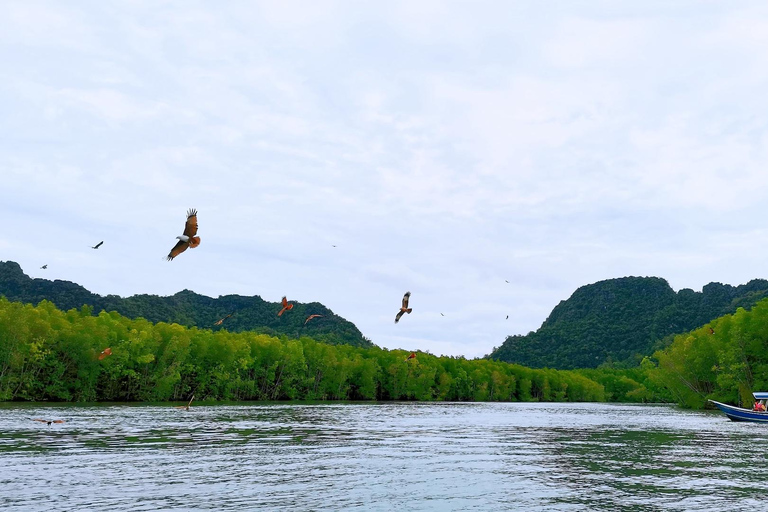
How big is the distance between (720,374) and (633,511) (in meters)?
114

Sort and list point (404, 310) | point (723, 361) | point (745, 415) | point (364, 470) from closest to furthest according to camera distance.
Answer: point (364, 470) < point (404, 310) < point (745, 415) < point (723, 361)

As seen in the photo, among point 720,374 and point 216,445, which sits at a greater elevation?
point 720,374

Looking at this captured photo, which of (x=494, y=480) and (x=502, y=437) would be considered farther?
(x=502, y=437)

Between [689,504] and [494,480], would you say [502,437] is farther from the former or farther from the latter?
[689,504]

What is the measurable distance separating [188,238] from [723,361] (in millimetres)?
121290

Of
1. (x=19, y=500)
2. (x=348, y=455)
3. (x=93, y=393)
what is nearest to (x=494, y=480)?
(x=348, y=455)

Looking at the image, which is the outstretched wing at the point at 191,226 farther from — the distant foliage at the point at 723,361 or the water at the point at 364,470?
the distant foliage at the point at 723,361

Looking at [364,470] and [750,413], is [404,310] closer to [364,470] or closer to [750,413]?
[364,470]

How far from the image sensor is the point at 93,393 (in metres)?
137

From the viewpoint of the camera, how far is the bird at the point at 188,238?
29.6 meters

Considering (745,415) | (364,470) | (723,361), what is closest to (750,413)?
(745,415)

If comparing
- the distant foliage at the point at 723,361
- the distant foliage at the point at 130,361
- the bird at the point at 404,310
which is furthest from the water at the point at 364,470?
the distant foliage at the point at 723,361

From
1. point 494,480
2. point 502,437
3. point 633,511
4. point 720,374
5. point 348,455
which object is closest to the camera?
point 633,511

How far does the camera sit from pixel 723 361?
12962 cm
